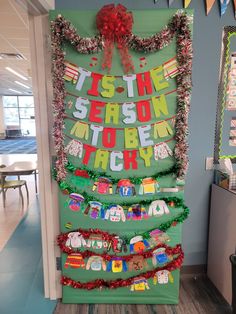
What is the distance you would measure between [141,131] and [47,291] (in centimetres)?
158

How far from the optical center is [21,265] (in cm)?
252

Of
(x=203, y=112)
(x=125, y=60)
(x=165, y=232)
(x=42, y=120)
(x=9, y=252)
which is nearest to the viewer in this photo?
(x=125, y=60)

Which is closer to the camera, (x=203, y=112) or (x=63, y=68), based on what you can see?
(x=63, y=68)

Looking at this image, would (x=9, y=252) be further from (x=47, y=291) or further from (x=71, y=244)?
(x=71, y=244)

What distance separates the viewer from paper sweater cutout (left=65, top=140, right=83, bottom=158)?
5.70ft

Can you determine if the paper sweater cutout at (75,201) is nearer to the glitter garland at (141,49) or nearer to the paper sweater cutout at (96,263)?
the glitter garland at (141,49)

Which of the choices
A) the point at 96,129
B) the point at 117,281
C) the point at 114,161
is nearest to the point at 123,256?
the point at 117,281

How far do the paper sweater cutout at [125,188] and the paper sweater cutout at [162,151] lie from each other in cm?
28

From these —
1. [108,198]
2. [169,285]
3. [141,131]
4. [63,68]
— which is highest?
[63,68]

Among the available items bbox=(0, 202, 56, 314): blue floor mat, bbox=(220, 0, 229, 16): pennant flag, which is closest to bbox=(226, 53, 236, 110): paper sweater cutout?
bbox=(220, 0, 229, 16): pennant flag

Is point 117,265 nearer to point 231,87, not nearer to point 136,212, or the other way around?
point 136,212

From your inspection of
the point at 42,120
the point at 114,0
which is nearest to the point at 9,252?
the point at 42,120

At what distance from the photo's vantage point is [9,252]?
2.75m

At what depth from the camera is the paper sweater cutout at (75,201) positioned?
5.89 ft
